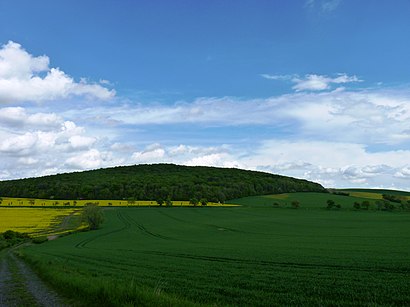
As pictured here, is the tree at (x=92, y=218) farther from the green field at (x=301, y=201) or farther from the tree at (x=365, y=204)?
the tree at (x=365, y=204)

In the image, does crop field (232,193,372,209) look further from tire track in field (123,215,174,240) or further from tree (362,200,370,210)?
tire track in field (123,215,174,240)

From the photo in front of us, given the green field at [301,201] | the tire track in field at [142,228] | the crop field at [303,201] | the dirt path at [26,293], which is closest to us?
the dirt path at [26,293]

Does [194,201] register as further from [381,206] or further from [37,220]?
[381,206]

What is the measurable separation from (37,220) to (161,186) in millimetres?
61564

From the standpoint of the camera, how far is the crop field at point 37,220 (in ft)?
249

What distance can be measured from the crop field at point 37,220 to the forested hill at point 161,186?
33.9m

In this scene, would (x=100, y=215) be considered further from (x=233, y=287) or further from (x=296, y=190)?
(x=296, y=190)

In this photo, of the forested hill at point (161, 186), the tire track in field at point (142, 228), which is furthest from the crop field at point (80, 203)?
the tire track in field at point (142, 228)

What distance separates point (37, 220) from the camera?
89688mm

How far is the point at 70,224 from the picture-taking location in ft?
285

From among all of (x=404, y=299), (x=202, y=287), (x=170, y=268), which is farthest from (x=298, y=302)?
(x=170, y=268)

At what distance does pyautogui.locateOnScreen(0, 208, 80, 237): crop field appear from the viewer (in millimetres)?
75963

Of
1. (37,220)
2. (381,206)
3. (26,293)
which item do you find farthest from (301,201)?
(26,293)

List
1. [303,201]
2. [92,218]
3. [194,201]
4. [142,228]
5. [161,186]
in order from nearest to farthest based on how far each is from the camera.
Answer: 1. [142,228]
2. [92,218]
3. [194,201]
4. [303,201]
5. [161,186]
